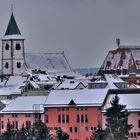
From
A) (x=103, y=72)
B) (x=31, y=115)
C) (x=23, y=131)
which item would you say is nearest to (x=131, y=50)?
(x=103, y=72)

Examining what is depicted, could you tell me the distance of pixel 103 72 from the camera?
153 meters

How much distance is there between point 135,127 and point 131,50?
5609 cm

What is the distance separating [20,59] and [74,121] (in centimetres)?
6732

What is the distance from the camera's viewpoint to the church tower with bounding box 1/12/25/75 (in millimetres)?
171375

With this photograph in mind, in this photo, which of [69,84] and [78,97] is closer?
[78,97]

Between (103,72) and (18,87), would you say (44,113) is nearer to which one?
(18,87)

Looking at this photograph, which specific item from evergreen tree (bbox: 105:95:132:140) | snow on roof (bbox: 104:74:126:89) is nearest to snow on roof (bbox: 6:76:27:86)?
snow on roof (bbox: 104:74:126:89)

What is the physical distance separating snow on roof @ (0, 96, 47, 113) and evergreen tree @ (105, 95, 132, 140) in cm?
1838

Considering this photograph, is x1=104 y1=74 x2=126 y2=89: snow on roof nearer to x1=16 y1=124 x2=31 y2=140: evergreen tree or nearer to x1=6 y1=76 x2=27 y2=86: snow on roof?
x1=6 y1=76 x2=27 y2=86: snow on roof

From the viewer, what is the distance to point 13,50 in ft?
570

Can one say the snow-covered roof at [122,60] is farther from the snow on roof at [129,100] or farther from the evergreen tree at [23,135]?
the evergreen tree at [23,135]

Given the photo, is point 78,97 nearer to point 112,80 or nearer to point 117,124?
point 117,124

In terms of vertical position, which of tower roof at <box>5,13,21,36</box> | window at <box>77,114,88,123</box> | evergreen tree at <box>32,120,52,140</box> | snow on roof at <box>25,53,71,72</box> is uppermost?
tower roof at <box>5,13,21,36</box>

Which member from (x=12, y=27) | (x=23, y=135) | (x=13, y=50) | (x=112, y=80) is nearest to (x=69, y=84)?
(x=112, y=80)
